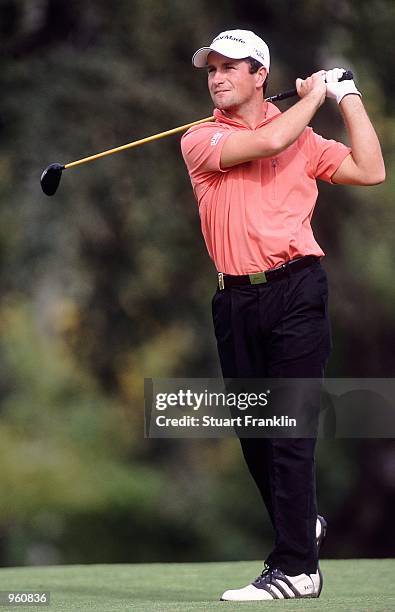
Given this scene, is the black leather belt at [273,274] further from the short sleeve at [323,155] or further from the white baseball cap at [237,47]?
the white baseball cap at [237,47]

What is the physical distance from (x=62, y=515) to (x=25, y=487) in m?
0.94

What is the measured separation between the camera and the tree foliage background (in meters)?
11.8

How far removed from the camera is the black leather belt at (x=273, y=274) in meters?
A: 5.27

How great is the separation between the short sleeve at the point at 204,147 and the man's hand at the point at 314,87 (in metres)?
0.29

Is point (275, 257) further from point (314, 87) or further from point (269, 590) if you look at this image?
point (269, 590)

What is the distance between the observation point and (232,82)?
5.44 m

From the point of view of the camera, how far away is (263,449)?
5.40 metres

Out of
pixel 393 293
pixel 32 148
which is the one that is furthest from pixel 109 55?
pixel 393 293

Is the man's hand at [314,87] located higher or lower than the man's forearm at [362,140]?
higher

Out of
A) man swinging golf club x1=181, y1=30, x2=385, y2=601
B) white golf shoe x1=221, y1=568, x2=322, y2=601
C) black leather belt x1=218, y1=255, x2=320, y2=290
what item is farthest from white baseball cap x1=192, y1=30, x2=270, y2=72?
white golf shoe x1=221, y1=568, x2=322, y2=601

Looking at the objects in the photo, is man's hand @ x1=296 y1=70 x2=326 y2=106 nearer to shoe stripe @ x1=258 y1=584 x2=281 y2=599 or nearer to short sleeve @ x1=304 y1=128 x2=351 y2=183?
short sleeve @ x1=304 y1=128 x2=351 y2=183

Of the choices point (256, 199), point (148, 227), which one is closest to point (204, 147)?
point (256, 199)

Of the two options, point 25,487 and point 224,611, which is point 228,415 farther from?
point 25,487

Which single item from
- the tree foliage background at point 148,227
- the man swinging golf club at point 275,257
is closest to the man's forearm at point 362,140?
the man swinging golf club at point 275,257
